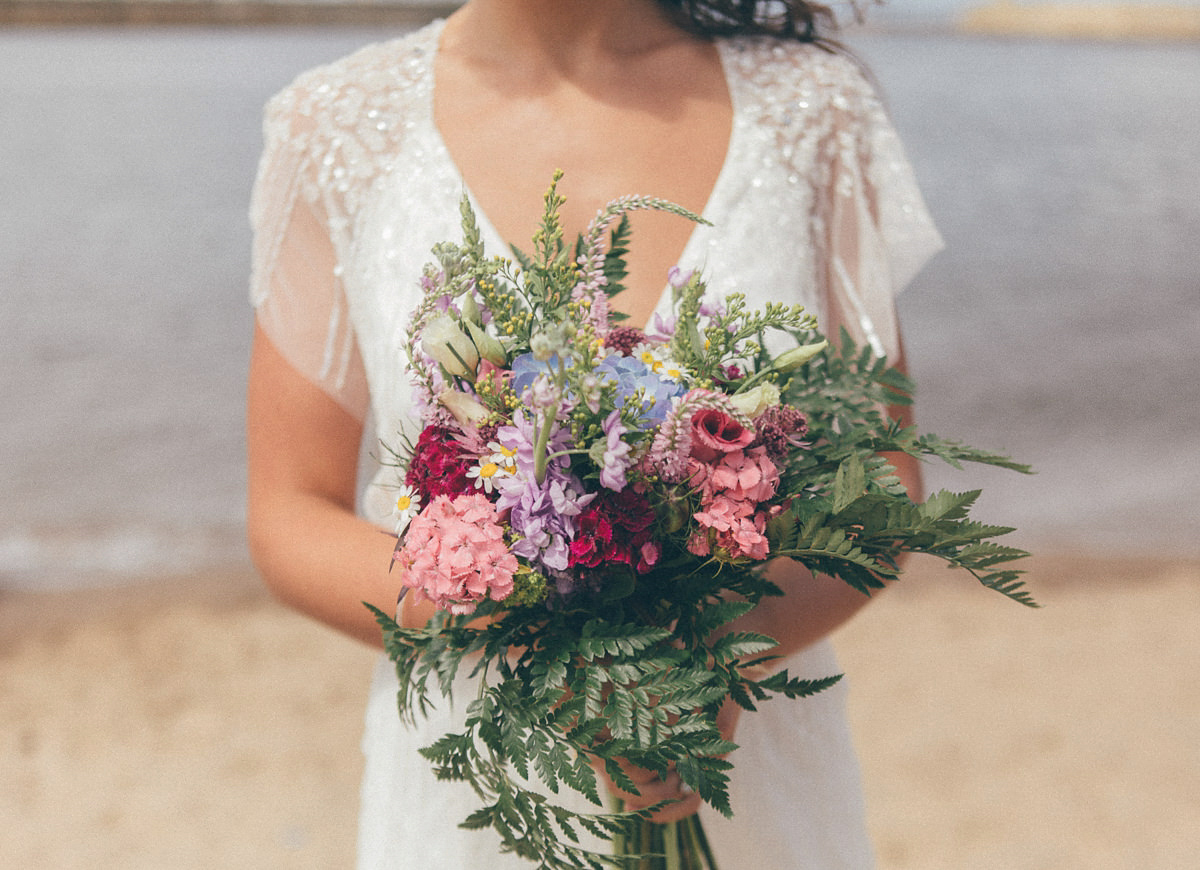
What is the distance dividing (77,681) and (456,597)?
493 cm

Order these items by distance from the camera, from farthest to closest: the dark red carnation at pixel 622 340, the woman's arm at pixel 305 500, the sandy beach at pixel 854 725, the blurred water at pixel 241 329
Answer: the blurred water at pixel 241 329 < the sandy beach at pixel 854 725 < the woman's arm at pixel 305 500 < the dark red carnation at pixel 622 340

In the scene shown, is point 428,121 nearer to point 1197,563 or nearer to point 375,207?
point 375,207

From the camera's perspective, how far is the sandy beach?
14.2 feet

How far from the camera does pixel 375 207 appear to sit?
5.75ft

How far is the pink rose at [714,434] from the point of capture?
1037 mm

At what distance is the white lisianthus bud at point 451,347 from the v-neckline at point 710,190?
545mm

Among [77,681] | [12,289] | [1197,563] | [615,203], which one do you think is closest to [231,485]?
[77,681]

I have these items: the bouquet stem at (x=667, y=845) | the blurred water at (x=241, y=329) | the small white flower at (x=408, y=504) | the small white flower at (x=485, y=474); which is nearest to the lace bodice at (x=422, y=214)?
the small white flower at (x=408, y=504)

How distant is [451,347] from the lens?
3.53 ft

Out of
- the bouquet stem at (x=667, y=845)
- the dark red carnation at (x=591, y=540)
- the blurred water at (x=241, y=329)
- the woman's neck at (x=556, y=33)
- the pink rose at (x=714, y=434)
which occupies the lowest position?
the blurred water at (x=241, y=329)

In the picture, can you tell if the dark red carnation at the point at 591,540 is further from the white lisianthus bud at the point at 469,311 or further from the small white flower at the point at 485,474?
the white lisianthus bud at the point at 469,311

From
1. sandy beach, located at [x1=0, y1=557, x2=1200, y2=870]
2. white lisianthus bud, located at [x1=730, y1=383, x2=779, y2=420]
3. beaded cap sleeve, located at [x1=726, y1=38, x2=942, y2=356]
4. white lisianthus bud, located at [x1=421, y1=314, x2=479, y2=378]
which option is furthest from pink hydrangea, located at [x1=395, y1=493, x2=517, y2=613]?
sandy beach, located at [x1=0, y1=557, x2=1200, y2=870]

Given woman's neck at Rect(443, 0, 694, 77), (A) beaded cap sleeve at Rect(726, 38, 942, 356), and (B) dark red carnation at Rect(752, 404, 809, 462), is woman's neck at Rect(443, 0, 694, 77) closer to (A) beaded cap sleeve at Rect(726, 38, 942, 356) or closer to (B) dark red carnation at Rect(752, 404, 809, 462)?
(A) beaded cap sleeve at Rect(726, 38, 942, 356)

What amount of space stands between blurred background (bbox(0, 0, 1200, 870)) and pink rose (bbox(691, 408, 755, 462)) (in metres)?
1.33
